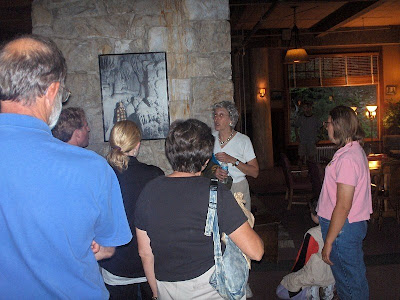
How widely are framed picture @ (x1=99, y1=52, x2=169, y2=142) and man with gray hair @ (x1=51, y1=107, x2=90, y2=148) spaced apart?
1.19 m

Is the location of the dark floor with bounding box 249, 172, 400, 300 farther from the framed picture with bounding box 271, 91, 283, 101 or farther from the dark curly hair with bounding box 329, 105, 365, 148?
the framed picture with bounding box 271, 91, 283, 101

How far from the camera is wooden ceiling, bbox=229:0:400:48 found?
8562mm

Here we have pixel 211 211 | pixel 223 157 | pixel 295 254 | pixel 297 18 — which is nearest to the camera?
pixel 211 211

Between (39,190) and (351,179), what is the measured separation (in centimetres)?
205

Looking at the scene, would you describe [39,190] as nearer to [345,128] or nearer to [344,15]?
[345,128]

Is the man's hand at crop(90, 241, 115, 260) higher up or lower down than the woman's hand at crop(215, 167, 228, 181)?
lower down

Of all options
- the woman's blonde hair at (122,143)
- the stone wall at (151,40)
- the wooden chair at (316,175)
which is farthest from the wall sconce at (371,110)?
the woman's blonde hair at (122,143)

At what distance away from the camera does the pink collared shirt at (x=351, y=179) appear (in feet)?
8.86

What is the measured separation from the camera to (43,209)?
115 centimetres

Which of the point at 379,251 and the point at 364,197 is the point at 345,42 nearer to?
the point at 379,251

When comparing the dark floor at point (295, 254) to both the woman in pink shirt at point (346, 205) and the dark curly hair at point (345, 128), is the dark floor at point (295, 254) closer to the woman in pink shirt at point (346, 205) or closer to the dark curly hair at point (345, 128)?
the woman in pink shirt at point (346, 205)

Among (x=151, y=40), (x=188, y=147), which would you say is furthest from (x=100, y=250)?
(x=151, y=40)

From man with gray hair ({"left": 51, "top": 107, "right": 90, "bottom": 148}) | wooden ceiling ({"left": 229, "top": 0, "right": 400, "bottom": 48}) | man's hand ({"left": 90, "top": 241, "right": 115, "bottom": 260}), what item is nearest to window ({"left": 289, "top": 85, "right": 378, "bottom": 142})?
wooden ceiling ({"left": 229, "top": 0, "right": 400, "bottom": 48})

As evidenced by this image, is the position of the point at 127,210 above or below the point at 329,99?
below
